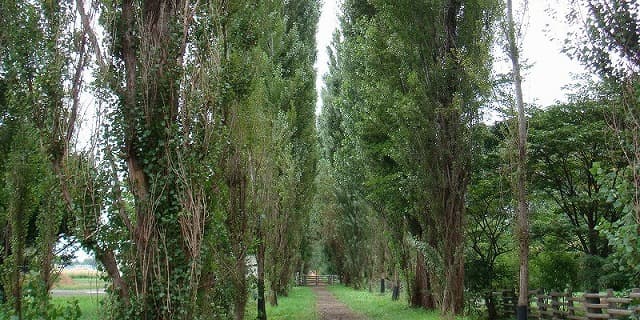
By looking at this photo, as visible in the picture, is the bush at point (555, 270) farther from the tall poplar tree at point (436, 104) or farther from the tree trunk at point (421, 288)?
the tall poplar tree at point (436, 104)

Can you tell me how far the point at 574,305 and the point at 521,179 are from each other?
200 inches

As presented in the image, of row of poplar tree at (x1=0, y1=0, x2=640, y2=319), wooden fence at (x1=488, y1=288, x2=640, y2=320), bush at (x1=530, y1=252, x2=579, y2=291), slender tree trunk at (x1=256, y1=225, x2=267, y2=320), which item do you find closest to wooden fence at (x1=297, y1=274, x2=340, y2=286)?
row of poplar tree at (x1=0, y1=0, x2=640, y2=319)

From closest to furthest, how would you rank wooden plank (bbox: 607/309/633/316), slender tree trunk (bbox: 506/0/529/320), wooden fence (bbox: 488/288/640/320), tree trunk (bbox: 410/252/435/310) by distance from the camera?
wooden plank (bbox: 607/309/633/316), wooden fence (bbox: 488/288/640/320), slender tree trunk (bbox: 506/0/529/320), tree trunk (bbox: 410/252/435/310)

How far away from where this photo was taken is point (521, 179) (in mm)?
11320

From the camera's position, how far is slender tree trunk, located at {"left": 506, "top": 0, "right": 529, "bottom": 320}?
11.1 m

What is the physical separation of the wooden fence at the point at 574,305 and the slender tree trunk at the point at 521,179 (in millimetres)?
1435

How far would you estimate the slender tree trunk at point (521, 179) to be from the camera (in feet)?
36.5

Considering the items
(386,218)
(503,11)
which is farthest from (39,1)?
(386,218)

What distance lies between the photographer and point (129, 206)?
264 inches

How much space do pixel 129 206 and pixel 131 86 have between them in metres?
1.53

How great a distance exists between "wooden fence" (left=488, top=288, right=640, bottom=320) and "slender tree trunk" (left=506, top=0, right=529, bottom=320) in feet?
4.71

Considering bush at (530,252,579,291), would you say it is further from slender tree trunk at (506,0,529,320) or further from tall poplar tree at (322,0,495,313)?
slender tree trunk at (506,0,529,320)

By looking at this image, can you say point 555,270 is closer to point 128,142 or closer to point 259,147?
point 259,147

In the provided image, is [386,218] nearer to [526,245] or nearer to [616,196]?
[526,245]
